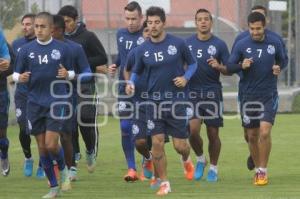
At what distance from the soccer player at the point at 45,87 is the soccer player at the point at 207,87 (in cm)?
250

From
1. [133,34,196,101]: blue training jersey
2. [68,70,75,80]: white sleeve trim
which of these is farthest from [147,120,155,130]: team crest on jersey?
[68,70,75,80]: white sleeve trim

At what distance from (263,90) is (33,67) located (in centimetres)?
312

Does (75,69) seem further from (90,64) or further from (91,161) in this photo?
(91,161)

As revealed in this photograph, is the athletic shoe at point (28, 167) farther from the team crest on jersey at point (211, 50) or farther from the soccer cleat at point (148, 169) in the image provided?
the team crest on jersey at point (211, 50)

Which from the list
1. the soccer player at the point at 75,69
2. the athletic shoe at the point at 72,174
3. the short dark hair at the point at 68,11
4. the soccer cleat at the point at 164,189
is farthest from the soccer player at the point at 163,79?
the short dark hair at the point at 68,11

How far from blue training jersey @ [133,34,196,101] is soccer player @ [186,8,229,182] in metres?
1.65

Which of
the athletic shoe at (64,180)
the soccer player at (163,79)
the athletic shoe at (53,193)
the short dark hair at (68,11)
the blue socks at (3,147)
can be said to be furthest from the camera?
the blue socks at (3,147)

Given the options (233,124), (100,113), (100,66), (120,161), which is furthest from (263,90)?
(100,113)

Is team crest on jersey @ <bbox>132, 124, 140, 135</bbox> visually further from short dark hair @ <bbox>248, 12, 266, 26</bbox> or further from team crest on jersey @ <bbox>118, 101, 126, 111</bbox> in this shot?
short dark hair @ <bbox>248, 12, 266, 26</bbox>

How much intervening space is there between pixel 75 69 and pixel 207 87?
2.29 metres

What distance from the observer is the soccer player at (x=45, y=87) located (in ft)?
40.3

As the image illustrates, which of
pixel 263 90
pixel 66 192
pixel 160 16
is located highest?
pixel 160 16

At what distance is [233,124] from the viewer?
2469 cm

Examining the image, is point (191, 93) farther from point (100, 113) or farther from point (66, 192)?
point (100, 113)
